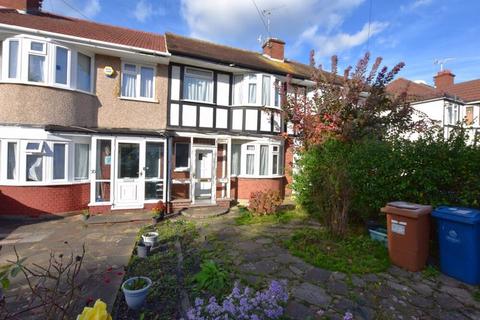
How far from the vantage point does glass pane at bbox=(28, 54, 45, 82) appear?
28.7ft

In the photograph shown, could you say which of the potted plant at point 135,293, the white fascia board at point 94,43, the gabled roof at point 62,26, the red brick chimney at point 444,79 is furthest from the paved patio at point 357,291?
the red brick chimney at point 444,79

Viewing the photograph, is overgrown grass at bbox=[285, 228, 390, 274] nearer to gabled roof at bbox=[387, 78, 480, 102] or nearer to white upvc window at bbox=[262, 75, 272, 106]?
white upvc window at bbox=[262, 75, 272, 106]

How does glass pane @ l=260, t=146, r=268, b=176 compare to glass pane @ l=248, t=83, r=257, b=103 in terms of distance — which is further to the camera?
glass pane @ l=260, t=146, r=268, b=176

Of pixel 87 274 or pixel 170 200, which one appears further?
pixel 170 200

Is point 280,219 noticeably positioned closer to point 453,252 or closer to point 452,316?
point 453,252

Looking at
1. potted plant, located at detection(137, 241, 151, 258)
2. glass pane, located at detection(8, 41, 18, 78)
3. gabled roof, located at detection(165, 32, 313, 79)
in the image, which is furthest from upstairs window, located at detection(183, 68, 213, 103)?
potted plant, located at detection(137, 241, 151, 258)

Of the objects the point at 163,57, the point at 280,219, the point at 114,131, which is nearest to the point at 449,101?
the point at 280,219

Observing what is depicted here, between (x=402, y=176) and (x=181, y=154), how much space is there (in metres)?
8.11

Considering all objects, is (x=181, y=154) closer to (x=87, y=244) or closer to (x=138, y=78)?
(x=138, y=78)

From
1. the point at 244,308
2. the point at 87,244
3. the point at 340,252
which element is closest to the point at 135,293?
the point at 244,308

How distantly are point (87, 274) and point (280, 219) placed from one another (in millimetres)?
5546

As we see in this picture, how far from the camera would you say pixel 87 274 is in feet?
→ 16.1

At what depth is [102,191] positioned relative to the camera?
31.2 ft

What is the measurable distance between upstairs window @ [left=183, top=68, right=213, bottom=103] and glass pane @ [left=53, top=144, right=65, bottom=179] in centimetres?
490
